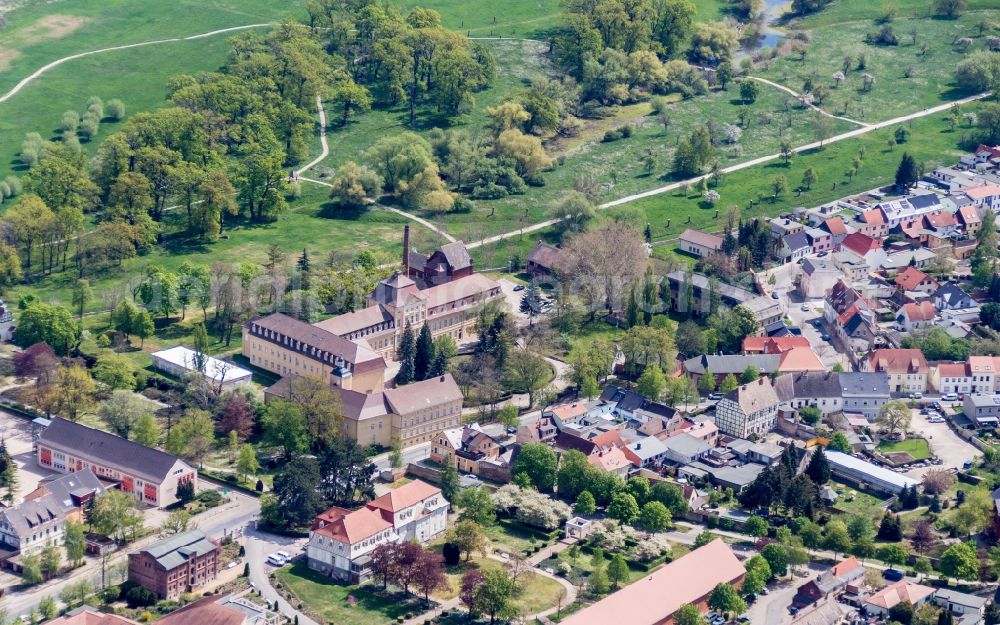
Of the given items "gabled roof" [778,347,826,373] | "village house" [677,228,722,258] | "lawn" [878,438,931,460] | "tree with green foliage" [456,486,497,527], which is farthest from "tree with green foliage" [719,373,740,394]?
"tree with green foliage" [456,486,497,527]

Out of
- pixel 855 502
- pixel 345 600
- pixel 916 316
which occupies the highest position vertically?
pixel 916 316

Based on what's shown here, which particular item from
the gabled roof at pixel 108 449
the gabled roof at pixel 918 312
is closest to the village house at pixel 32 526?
the gabled roof at pixel 108 449

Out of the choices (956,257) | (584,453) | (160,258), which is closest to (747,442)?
(584,453)

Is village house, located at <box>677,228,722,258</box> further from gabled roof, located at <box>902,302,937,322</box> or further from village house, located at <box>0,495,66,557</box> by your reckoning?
village house, located at <box>0,495,66,557</box>

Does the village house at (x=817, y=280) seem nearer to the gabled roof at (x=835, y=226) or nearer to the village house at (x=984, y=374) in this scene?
the gabled roof at (x=835, y=226)

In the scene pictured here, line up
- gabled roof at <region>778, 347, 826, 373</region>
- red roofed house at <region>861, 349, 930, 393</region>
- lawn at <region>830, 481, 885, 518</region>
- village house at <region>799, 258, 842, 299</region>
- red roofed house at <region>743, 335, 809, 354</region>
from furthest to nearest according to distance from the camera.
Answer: village house at <region>799, 258, 842, 299</region> → red roofed house at <region>743, 335, 809, 354</region> → gabled roof at <region>778, 347, 826, 373</region> → red roofed house at <region>861, 349, 930, 393</region> → lawn at <region>830, 481, 885, 518</region>

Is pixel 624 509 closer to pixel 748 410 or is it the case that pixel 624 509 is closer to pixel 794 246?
pixel 748 410

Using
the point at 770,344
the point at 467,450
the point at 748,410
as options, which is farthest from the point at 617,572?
the point at 770,344
